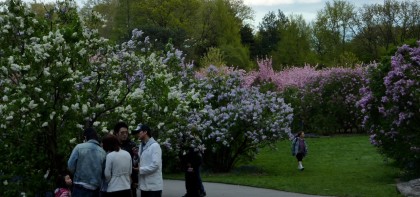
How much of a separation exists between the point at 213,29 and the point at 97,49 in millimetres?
58457

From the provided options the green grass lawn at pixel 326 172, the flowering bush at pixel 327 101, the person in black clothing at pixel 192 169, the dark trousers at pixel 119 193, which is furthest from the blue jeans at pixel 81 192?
the flowering bush at pixel 327 101

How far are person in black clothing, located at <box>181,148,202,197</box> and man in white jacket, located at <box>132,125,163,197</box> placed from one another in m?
4.92

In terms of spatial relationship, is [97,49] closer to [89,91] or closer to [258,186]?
[89,91]

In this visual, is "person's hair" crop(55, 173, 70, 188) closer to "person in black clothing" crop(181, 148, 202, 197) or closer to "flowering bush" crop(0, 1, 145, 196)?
"flowering bush" crop(0, 1, 145, 196)

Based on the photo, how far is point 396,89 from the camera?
662 inches

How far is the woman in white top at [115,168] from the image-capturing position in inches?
336

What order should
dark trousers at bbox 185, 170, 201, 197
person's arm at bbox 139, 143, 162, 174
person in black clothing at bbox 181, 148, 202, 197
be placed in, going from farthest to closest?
dark trousers at bbox 185, 170, 201, 197 → person in black clothing at bbox 181, 148, 202, 197 → person's arm at bbox 139, 143, 162, 174

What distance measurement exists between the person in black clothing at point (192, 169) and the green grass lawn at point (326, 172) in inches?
99.1

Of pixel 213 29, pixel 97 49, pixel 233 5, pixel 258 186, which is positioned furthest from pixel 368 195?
pixel 233 5

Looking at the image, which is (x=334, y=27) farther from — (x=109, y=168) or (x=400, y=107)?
(x=109, y=168)

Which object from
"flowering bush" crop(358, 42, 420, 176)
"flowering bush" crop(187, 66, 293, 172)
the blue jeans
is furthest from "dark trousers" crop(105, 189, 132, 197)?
"flowering bush" crop(187, 66, 293, 172)

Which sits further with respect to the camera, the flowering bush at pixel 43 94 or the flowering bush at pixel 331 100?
the flowering bush at pixel 331 100

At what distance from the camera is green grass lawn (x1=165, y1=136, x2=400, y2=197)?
15.9m

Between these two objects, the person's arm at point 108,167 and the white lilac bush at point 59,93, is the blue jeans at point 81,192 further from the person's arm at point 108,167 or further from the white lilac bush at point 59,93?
the white lilac bush at point 59,93
